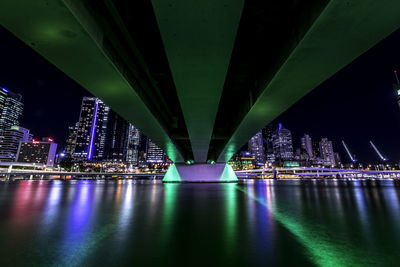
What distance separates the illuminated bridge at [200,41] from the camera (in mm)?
5168

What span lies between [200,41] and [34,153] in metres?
209

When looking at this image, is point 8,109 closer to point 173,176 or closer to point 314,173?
point 173,176

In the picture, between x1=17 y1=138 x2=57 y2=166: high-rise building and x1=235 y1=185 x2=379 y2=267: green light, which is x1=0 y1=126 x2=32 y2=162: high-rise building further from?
x1=235 y1=185 x2=379 y2=267: green light

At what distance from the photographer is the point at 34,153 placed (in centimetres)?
16300

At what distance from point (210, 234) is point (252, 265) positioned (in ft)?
5.90

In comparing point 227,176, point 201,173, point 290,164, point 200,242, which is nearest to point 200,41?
point 200,242

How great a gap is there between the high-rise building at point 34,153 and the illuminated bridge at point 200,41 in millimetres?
196334

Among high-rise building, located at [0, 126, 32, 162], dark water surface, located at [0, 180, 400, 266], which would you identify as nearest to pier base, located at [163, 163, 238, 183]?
dark water surface, located at [0, 180, 400, 266]

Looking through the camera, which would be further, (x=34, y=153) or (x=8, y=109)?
(x=8, y=109)

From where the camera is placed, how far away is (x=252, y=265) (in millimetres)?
2826

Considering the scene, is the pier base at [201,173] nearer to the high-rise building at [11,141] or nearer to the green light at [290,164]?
the green light at [290,164]

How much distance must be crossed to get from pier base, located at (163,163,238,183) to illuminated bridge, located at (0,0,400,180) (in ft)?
99.0

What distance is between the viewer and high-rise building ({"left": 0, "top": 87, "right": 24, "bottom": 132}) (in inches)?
6909

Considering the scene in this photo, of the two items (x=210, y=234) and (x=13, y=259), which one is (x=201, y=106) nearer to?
(x=210, y=234)
